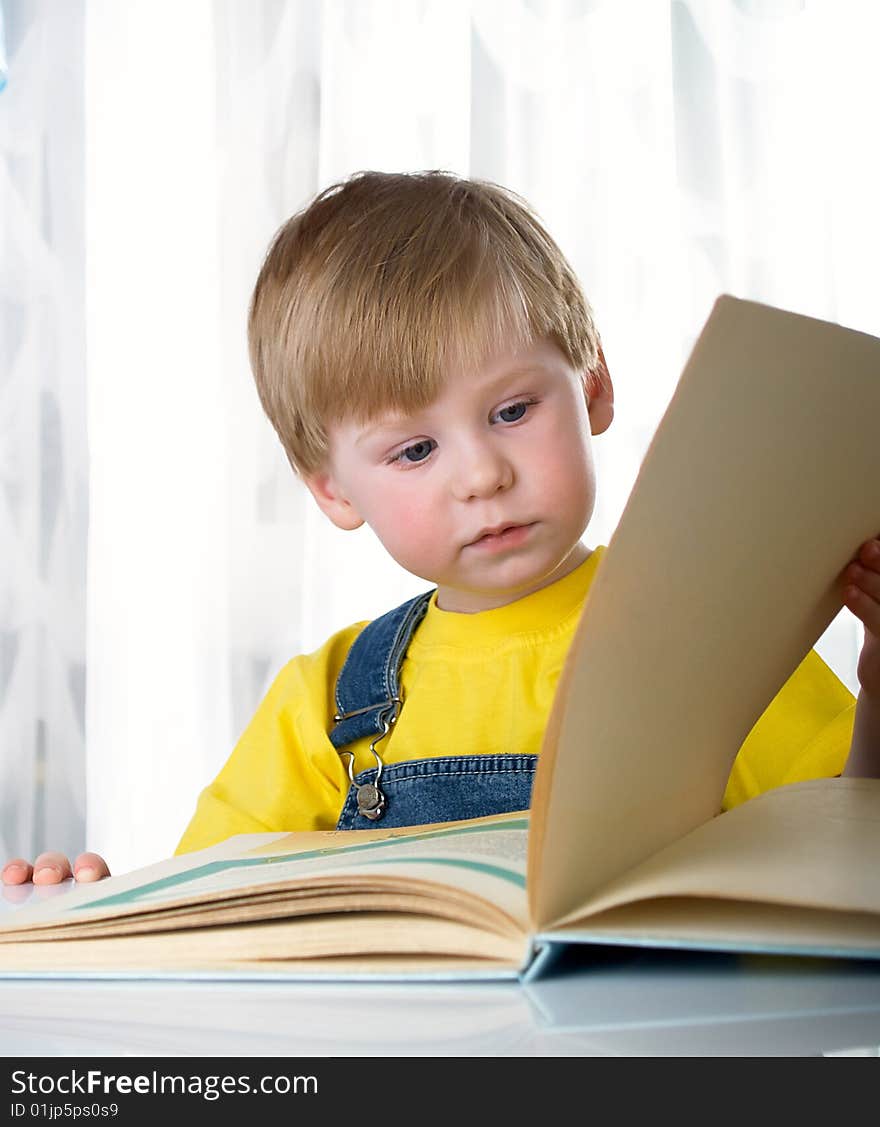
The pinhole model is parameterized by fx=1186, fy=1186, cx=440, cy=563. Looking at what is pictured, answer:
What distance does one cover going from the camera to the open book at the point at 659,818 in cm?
36

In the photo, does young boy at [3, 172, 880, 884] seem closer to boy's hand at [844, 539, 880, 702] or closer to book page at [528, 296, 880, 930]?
boy's hand at [844, 539, 880, 702]

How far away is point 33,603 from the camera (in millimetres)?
1839

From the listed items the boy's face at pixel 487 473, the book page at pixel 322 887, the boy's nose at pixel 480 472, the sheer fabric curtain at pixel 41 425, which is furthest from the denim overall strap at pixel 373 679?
the sheer fabric curtain at pixel 41 425

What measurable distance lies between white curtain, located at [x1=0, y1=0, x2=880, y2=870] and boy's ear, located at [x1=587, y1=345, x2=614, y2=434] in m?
0.59

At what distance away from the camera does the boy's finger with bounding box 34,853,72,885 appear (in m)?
0.86

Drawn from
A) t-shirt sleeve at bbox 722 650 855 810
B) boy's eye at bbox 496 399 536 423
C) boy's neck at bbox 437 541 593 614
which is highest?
boy's eye at bbox 496 399 536 423

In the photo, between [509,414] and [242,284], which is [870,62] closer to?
[242,284]

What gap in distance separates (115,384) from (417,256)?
0.99 m

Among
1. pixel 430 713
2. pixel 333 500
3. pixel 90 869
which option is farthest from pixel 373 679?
pixel 90 869

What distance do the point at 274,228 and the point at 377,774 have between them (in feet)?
3.58

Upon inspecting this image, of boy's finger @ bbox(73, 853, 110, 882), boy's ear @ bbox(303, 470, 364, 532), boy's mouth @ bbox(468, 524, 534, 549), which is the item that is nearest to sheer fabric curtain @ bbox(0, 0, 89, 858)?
boy's ear @ bbox(303, 470, 364, 532)

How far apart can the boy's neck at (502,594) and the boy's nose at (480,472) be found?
0.14 meters

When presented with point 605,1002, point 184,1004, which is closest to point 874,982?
point 605,1002
